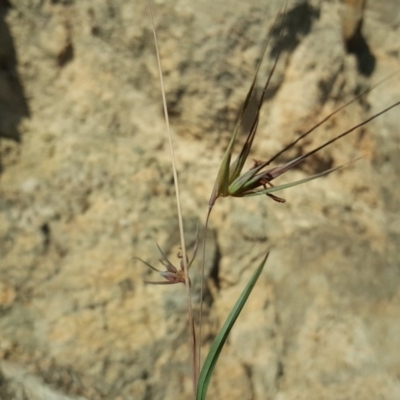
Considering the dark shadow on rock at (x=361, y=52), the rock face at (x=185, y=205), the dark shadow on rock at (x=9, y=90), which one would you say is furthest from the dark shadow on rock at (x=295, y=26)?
the dark shadow on rock at (x=9, y=90)

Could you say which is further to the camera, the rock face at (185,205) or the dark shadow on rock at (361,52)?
the dark shadow on rock at (361,52)

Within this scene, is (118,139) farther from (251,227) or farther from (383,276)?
(383,276)

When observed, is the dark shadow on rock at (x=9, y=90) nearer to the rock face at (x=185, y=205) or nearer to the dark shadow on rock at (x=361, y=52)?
the rock face at (x=185, y=205)

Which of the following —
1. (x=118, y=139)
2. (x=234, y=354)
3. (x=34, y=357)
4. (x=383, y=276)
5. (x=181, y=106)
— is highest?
(x=181, y=106)

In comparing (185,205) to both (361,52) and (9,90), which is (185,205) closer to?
(9,90)

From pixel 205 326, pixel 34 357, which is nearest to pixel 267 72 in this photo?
pixel 205 326

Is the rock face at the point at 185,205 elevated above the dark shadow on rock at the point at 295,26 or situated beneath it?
situated beneath

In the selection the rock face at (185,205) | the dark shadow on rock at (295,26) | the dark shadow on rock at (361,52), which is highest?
the dark shadow on rock at (361,52)

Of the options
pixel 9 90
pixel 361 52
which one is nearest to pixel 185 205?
pixel 9 90
